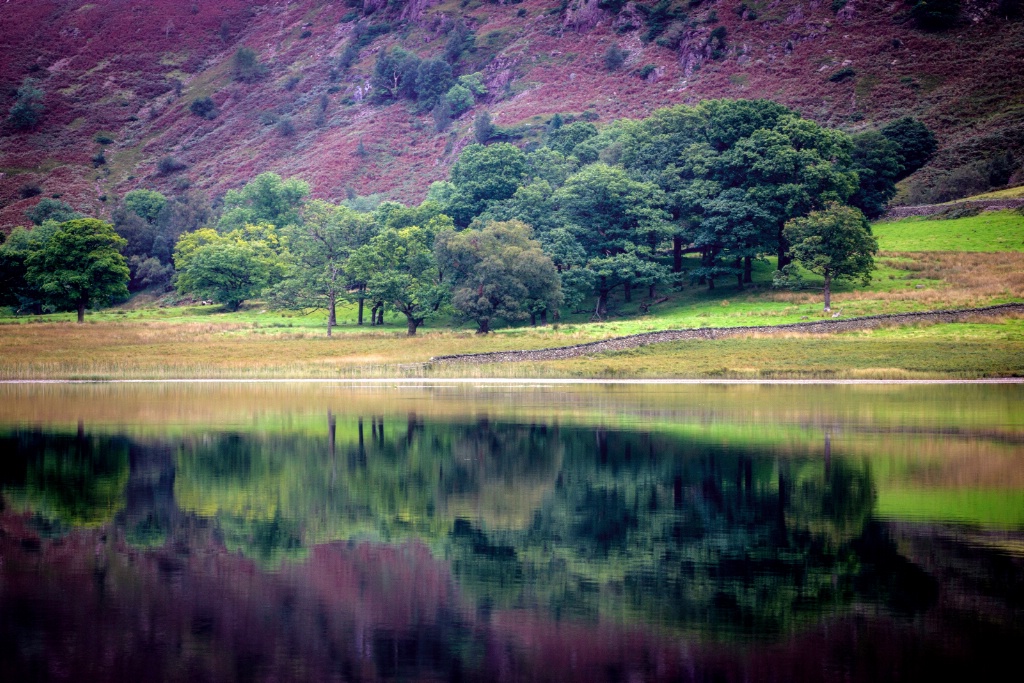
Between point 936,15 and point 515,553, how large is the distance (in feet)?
655

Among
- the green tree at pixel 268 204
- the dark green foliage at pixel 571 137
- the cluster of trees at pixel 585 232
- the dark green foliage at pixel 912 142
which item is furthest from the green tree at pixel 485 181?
the dark green foliage at pixel 912 142

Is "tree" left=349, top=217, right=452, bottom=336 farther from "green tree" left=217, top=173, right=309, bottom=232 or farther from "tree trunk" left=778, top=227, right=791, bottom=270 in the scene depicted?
"green tree" left=217, top=173, right=309, bottom=232

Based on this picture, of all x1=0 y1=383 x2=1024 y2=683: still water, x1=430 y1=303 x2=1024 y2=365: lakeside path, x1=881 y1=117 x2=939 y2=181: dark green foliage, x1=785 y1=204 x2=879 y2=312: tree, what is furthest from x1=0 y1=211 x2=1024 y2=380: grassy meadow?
x1=881 y1=117 x2=939 y2=181: dark green foliage

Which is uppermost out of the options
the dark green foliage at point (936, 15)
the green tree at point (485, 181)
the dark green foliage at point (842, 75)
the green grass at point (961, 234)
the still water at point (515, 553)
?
the dark green foliage at point (936, 15)

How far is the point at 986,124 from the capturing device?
140m

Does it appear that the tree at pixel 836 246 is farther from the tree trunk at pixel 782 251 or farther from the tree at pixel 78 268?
the tree at pixel 78 268

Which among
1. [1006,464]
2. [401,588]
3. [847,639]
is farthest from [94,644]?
[1006,464]

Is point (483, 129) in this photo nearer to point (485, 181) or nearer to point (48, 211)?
point (48, 211)

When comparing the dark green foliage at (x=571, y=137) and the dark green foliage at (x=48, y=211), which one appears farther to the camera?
the dark green foliage at (x=48, y=211)

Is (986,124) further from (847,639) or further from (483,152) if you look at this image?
(847,639)

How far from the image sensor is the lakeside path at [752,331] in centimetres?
6800

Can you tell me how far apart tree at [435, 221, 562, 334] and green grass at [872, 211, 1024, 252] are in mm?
36626

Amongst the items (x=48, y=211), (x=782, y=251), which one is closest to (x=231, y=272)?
(x=782, y=251)

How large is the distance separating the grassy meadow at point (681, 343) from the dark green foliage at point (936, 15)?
9991cm
